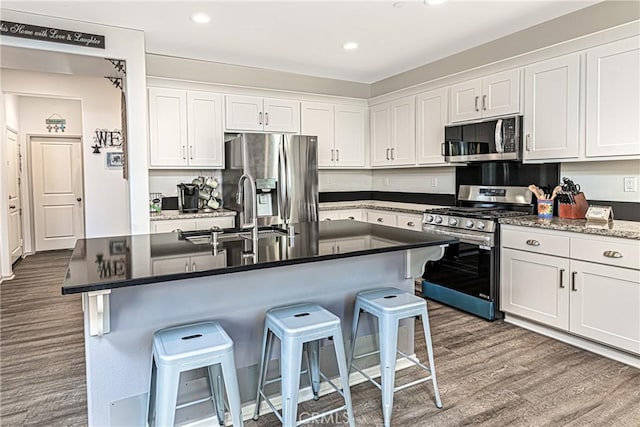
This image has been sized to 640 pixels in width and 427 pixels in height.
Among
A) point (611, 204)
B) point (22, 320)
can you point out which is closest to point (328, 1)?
point (611, 204)

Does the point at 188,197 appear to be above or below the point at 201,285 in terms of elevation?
above

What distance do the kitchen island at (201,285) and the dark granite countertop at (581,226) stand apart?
1.13 metres

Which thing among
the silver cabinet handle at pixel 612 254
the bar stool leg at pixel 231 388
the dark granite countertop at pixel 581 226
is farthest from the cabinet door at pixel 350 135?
the bar stool leg at pixel 231 388

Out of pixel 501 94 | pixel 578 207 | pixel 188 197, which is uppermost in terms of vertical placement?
pixel 501 94

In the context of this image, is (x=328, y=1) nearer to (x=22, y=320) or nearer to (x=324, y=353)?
(x=324, y=353)

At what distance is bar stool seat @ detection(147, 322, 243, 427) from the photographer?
160 cm

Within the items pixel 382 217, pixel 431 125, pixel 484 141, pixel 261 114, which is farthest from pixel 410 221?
pixel 261 114

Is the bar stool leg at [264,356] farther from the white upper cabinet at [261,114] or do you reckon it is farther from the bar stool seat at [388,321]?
the white upper cabinet at [261,114]

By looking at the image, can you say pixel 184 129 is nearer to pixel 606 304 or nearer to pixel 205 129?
pixel 205 129

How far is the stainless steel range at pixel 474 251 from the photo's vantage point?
11.5ft

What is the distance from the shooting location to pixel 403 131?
491 cm

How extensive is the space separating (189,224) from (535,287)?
3.13m

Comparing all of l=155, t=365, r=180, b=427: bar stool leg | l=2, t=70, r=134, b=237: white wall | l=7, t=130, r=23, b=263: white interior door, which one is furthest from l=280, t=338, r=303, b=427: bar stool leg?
l=7, t=130, r=23, b=263: white interior door

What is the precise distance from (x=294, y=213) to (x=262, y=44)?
1740 mm
